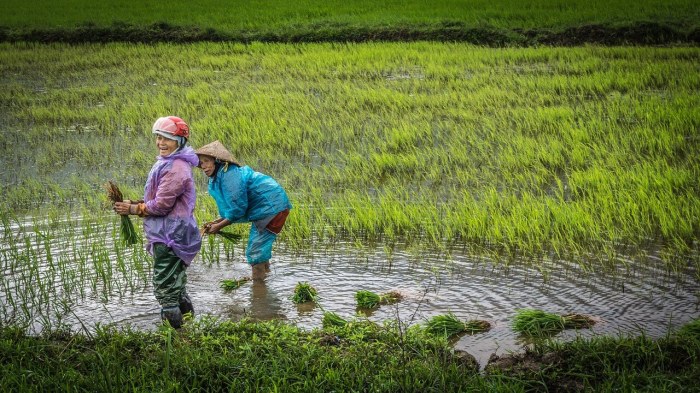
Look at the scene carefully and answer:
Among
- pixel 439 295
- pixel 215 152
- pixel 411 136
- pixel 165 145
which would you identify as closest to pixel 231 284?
pixel 215 152

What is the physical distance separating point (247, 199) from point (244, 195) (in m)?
0.08

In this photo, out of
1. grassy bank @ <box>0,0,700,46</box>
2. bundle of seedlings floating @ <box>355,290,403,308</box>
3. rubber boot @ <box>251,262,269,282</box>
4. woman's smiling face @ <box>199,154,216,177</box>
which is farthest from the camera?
grassy bank @ <box>0,0,700,46</box>

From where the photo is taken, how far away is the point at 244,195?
4602 mm

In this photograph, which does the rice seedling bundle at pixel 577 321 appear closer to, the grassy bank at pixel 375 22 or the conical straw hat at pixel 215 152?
the conical straw hat at pixel 215 152

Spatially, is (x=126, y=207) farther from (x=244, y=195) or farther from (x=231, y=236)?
(x=231, y=236)

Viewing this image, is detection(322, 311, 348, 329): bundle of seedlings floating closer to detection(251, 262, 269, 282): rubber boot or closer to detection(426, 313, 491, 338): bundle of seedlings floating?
detection(426, 313, 491, 338): bundle of seedlings floating

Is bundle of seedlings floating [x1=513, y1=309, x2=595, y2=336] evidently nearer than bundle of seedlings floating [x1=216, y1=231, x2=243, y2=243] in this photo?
Yes

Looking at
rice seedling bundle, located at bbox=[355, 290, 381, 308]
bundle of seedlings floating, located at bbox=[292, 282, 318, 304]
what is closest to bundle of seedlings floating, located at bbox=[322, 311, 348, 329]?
rice seedling bundle, located at bbox=[355, 290, 381, 308]

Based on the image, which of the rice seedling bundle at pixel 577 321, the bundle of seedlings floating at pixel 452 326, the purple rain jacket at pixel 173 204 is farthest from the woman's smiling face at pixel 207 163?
the rice seedling bundle at pixel 577 321

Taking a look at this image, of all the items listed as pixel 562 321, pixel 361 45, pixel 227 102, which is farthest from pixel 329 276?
pixel 361 45

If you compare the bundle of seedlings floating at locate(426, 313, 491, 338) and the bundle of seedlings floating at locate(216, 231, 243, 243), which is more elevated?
the bundle of seedlings floating at locate(216, 231, 243, 243)

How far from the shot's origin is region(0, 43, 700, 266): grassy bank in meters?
5.72

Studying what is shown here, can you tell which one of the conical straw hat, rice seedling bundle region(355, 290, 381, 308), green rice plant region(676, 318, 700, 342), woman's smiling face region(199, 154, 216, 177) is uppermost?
the conical straw hat

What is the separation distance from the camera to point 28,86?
12422 millimetres
